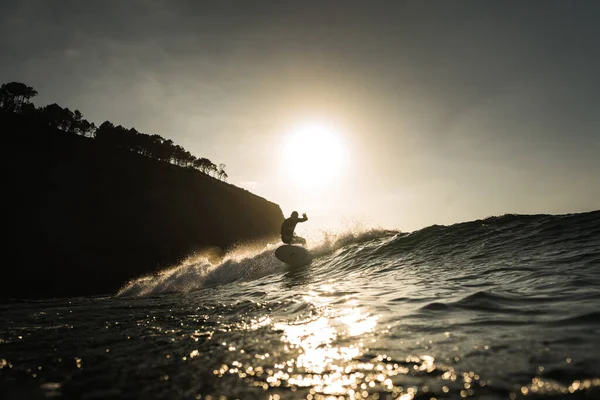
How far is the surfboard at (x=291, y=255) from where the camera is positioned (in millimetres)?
16578

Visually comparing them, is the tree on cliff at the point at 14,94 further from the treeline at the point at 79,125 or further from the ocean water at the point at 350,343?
the ocean water at the point at 350,343

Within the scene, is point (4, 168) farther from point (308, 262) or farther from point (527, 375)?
point (527, 375)

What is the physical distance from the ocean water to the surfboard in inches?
292

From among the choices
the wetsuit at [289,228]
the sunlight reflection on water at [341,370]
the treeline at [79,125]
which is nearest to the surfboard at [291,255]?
the wetsuit at [289,228]

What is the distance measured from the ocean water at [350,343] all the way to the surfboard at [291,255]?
7407mm

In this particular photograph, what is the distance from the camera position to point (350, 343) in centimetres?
411

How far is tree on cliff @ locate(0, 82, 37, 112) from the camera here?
6372cm

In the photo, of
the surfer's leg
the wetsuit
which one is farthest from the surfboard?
the surfer's leg

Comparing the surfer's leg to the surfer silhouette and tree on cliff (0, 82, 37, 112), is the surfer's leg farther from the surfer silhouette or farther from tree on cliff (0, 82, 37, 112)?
tree on cliff (0, 82, 37, 112)

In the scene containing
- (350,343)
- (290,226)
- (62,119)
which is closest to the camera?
(350,343)

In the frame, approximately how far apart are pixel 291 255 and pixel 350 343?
→ 12.6m

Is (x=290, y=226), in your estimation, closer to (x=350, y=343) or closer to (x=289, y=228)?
(x=289, y=228)

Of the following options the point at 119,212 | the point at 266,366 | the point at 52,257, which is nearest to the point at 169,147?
the point at 119,212

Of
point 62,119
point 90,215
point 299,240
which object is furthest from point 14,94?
point 299,240
